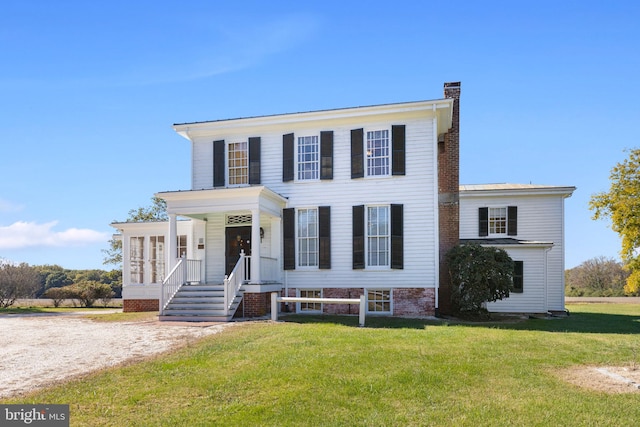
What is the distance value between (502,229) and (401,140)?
8.74 meters

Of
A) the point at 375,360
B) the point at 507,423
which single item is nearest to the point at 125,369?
the point at 375,360

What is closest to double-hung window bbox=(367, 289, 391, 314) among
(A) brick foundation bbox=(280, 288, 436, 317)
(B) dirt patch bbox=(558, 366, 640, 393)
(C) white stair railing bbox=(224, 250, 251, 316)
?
(A) brick foundation bbox=(280, 288, 436, 317)

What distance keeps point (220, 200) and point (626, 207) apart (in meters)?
21.2

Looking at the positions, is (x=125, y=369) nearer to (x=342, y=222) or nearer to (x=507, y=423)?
(x=507, y=423)

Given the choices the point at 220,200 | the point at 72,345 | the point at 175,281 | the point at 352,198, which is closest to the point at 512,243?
the point at 352,198

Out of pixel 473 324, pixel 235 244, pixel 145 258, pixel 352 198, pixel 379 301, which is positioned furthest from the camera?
pixel 145 258

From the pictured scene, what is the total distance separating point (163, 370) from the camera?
25.3 ft

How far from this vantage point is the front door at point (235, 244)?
1777 cm

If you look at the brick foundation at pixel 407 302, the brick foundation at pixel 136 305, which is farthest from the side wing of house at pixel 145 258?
the brick foundation at pixel 407 302

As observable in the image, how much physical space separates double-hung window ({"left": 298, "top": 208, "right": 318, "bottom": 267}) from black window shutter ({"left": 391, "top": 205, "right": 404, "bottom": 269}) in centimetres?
266

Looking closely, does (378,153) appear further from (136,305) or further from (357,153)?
(136,305)

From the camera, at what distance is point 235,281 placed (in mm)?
15297

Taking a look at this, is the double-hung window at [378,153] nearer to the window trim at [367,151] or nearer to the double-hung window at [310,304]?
the window trim at [367,151]

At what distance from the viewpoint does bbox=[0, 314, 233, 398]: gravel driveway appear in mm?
7760
